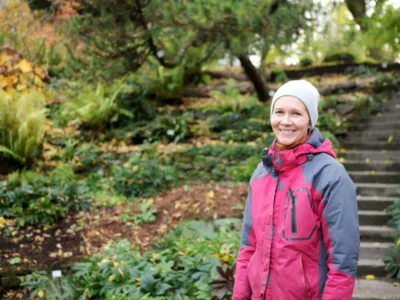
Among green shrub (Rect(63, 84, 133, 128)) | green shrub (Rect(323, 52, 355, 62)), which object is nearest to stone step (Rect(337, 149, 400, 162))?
green shrub (Rect(63, 84, 133, 128))

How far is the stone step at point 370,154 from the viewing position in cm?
683

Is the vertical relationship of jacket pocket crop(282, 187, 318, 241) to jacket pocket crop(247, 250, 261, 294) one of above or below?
above

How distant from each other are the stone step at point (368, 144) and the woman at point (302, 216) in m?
5.76

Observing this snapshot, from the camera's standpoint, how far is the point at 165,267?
162 inches

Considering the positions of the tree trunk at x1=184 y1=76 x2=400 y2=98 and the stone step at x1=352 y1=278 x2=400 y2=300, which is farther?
the tree trunk at x1=184 y1=76 x2=400 y2=98

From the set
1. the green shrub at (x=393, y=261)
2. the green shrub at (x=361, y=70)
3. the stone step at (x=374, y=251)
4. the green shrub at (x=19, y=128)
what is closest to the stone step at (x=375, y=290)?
the green shrub at (x=393, y=261)

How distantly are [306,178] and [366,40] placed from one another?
234 cm

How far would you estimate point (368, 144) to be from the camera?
733cm

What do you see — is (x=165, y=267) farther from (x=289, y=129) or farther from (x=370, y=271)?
(x=289, y=129)

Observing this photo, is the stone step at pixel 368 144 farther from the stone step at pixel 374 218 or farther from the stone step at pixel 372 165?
the stone step at pixel 374 218

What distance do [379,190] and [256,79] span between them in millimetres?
4082

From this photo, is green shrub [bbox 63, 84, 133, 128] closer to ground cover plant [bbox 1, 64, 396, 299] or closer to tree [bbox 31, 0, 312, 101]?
ground cover plant [bbox 1, 64, 396, 299]

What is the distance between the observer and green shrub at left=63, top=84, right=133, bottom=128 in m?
8.36

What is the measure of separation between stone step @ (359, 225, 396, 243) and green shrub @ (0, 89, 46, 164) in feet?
15.6
